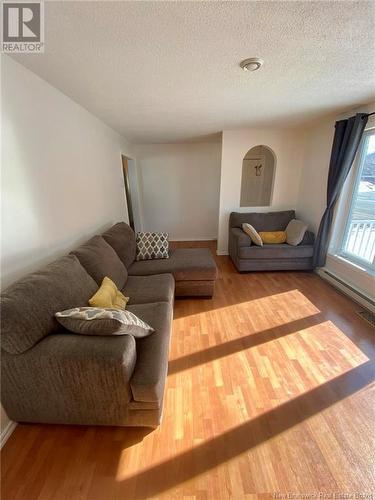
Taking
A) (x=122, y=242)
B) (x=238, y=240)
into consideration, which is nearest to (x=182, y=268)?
(x=122, y=242)

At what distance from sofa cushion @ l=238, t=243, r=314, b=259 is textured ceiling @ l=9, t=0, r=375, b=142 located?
1.85 meters

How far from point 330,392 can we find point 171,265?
1.79 m

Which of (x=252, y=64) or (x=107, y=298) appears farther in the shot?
(x=107, y=298)

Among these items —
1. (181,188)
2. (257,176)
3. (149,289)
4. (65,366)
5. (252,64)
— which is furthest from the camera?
(257,176)

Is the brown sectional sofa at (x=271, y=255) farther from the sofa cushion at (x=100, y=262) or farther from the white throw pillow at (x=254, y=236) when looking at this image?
the sofa cushion at (x=100, y=262)

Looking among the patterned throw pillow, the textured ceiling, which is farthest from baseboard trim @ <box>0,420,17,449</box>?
the textured ceiling

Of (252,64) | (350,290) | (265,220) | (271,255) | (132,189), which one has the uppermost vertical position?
(252,64)

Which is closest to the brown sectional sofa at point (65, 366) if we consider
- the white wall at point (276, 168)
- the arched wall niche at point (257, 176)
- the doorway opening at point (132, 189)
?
the white wall at point (276, 168)

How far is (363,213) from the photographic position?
2705 millimetres

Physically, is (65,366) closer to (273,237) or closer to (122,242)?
(122,242)

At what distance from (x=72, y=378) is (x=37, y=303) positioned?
443mm

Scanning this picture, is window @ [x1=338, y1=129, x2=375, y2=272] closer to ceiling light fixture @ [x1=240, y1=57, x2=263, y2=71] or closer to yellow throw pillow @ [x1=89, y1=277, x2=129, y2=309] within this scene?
ceiling light fixture @ [x1=240, y1=57, x2=263, y2=71]

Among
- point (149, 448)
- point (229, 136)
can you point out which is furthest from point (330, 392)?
point (229, 136)

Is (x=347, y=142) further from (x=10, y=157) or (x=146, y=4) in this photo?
(x=10, y=157)
